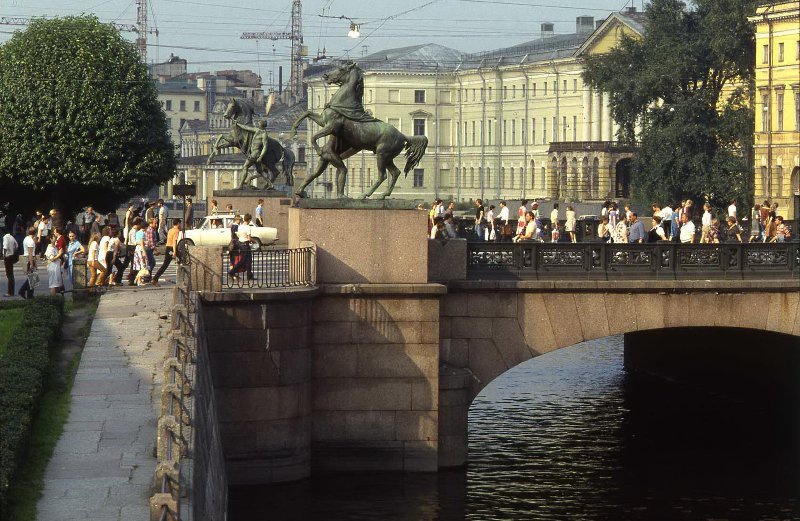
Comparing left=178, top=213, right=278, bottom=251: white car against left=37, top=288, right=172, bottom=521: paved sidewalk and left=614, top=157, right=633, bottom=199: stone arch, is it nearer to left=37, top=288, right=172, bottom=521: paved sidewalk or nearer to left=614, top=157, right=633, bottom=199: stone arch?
left=37, top=288, right=172, bottom=521: paved sidewalk

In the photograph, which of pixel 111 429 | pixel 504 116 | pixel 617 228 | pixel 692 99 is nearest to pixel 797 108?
pixel 692 99

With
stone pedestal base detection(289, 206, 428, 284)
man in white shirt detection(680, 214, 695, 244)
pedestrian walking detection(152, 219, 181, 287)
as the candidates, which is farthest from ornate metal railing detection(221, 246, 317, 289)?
man in white shirt detection(680, 214, 695, 244)

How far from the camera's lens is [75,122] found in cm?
6212

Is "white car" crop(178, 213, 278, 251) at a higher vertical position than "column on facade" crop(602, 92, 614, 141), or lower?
lower

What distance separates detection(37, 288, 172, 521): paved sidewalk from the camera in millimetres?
15047

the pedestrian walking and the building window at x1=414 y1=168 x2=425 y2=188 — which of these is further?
the building window at x1=414 y1=168 x2=425 y2=188

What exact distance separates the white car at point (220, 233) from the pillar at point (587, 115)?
86.0 meters

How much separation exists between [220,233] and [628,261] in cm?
1487

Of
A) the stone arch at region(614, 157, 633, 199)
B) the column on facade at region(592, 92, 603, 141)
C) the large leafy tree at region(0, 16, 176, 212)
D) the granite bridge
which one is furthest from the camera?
the column on facade at region(592, 92, 603, 141)

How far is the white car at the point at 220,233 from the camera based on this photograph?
4069 centimetres

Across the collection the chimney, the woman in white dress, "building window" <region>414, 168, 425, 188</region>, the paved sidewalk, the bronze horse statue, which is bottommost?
the paved sidewalk

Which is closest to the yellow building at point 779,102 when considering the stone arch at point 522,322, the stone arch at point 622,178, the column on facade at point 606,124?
the stone arch at point 622,178

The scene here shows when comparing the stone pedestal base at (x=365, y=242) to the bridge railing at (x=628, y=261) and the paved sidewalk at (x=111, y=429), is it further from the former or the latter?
the paved sidewalk at (x=111, y=429)

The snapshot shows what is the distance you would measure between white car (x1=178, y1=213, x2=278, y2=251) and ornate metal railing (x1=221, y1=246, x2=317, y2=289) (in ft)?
38.7
